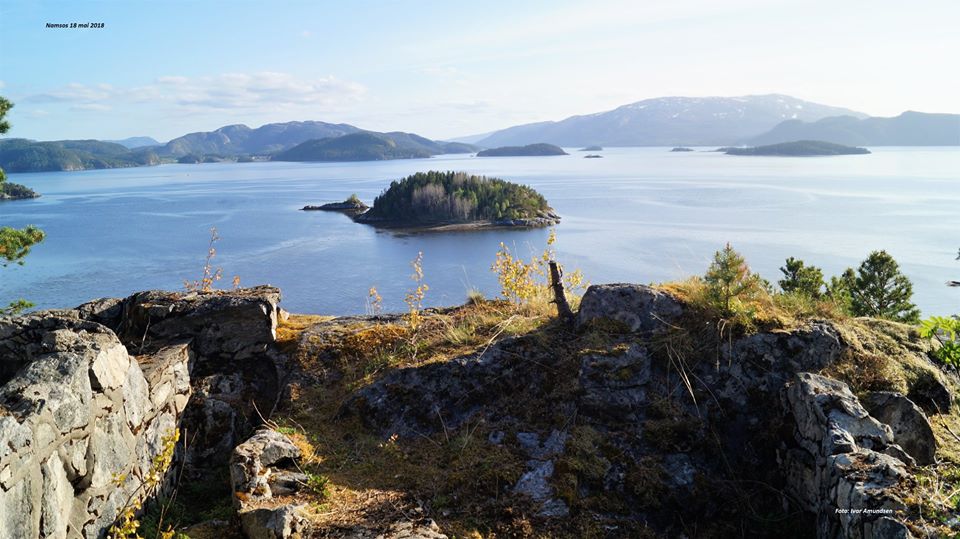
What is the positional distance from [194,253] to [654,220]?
2252 inches

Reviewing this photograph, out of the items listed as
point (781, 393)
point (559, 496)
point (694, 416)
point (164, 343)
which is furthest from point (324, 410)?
point (781, 393)

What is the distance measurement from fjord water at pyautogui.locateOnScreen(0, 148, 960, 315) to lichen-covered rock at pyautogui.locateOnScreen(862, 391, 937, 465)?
18.1m

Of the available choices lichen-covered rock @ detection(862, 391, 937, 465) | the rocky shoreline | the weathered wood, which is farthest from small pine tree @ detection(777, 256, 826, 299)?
the rocky shoreline

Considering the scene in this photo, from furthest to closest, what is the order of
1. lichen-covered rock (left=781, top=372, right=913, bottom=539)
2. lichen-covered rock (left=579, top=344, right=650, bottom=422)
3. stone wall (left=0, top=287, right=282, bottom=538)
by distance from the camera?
lichen-covered rock (left=579, top=344, right=650, bottom=422) < lichen-covered rock (left=781, top=372, right=913, bottom=539) < stone wall (left=0, top=287, right=282, bottom=538)

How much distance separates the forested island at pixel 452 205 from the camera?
10338 centimetres

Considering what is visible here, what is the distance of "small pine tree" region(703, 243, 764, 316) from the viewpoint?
318 inches

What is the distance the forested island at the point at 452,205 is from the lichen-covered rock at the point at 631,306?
9124cm

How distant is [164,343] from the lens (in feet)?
27.6

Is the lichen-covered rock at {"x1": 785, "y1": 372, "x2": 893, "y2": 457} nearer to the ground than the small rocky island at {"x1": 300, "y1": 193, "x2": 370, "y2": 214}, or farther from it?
farther from it

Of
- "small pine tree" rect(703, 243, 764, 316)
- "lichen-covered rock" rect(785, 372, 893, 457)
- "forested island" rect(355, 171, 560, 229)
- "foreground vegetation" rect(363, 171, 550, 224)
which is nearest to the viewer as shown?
"lichen-covered rock" rect(785, 372, 893, 457)

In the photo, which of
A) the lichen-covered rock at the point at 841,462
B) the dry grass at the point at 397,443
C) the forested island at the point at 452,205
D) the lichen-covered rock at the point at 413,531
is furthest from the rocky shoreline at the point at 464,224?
the lichen-covered rock at the point at 413,531

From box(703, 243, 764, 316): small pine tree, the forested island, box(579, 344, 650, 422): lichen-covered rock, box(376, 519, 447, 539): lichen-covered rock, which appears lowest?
the forested island

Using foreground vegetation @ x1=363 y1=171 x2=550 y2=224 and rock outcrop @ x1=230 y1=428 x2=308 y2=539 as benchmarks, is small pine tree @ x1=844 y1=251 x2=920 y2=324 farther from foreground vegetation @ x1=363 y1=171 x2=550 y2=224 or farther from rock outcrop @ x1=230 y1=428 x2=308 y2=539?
foreground vegetation @ x1=363 y1=171 x2=550 y2=224

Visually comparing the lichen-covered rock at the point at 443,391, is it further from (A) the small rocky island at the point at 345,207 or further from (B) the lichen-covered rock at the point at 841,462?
(A) the small rocky island at the point at 345,207
